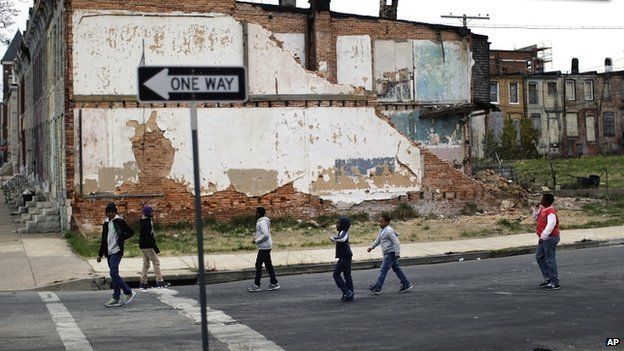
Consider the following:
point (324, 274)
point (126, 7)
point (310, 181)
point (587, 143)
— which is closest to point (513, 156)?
point (587, 143)

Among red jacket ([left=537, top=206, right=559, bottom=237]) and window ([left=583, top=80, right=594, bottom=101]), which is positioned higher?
window ([left=583, top=80, right=594, bottom=101])

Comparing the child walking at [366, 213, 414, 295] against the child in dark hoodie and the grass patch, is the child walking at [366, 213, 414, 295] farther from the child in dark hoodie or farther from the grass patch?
the grass patch

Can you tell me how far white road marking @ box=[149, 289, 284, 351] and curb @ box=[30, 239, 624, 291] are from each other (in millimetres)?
3624

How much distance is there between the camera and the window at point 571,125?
7100 cm

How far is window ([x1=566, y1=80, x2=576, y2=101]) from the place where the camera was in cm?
7044

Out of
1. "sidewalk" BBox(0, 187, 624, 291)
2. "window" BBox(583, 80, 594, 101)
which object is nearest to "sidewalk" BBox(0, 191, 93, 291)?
"sidewalk" BBox(0, 187, 624, 291)

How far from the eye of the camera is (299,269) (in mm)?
19312

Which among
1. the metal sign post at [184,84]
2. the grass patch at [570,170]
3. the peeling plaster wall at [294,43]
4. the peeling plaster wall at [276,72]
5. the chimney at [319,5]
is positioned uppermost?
the chimney at [319,5]

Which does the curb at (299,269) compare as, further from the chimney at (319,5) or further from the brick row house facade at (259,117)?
the chimney at (319,5)

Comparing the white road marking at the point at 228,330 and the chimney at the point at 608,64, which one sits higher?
the chimney at the point at 608,64

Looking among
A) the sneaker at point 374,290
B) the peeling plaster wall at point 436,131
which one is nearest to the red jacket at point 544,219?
the sneaker at point 374,290

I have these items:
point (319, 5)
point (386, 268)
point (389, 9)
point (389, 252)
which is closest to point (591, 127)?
point (389, 9)

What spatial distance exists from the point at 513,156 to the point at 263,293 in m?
50.5

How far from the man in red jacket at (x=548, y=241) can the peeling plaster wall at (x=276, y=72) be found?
14681 millimetres
